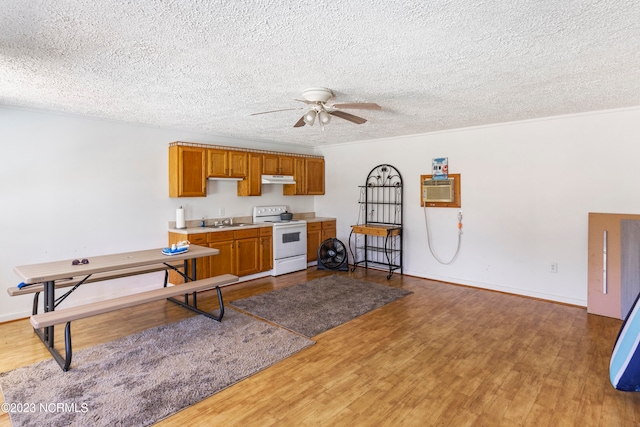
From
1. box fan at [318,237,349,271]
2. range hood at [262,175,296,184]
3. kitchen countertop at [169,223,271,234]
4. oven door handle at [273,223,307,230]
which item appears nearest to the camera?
kitchen countertop at [169,223,271,234]

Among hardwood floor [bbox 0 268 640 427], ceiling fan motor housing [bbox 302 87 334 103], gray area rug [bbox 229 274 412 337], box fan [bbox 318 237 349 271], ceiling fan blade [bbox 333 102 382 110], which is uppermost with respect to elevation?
ceiling fan motor housing [bbox 302 87 334 103]

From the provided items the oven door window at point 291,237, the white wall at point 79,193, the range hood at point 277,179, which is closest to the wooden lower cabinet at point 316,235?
the oven door window at point 291,237

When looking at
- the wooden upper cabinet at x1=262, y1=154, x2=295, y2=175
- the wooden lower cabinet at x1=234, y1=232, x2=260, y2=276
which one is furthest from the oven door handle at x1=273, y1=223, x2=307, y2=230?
the wooden upper cabinet at x1=262, y1=154, x2=295, y2=175

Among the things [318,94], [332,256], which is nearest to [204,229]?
[332,256]

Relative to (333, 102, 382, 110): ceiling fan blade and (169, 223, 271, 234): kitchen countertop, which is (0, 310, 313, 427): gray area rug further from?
(333, 102, 382, 110): ceiling fan blade

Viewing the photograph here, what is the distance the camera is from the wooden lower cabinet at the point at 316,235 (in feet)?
20.7

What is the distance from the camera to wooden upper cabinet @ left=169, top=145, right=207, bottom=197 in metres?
4.78

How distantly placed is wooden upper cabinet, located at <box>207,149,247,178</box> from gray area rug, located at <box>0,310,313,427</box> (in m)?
2.40

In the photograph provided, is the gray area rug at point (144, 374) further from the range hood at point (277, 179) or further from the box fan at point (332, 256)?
the range hood at point (277, 179)

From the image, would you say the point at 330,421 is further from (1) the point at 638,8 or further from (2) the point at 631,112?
(2) the point at 631,112

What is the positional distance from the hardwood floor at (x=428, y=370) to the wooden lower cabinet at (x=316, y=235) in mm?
2478

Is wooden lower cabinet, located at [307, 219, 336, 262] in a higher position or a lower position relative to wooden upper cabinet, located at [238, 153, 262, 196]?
lower

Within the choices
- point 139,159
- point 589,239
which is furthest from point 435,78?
point 139,159

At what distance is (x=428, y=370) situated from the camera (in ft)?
8.86
